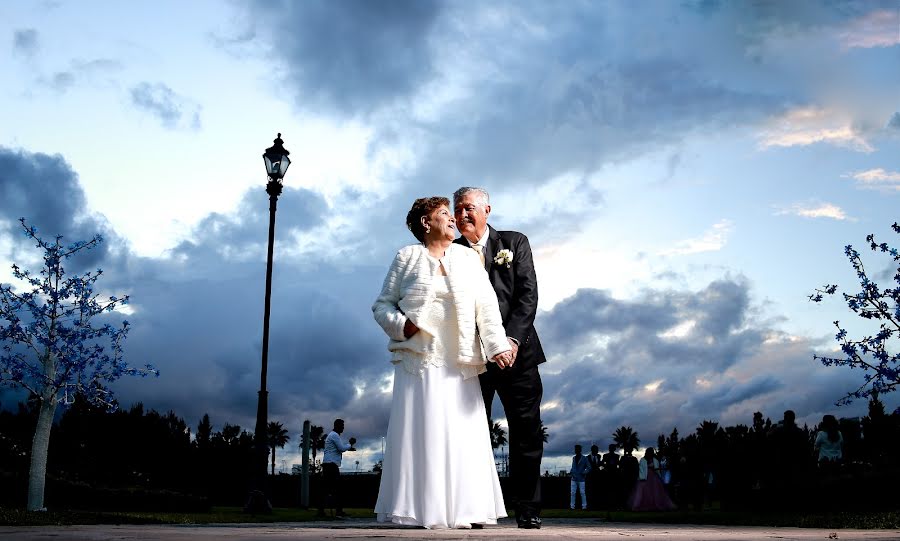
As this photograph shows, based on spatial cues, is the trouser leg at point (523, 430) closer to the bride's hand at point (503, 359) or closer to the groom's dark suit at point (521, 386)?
the groom's dark suit at point (521, 386)

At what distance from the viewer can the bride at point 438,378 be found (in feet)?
20.1

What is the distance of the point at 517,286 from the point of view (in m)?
7.04

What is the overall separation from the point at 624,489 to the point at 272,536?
19.7 m

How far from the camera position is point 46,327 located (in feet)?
47.6

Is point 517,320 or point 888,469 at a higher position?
point 517,320

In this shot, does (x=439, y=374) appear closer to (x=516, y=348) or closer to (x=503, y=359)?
(x=503, y=359)

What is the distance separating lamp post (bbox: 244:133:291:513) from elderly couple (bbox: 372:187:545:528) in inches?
339

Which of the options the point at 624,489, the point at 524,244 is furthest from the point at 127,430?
the point at 524,244

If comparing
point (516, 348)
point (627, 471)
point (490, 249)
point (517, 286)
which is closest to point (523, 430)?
point (516, 348)

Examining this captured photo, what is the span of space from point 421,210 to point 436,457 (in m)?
1.87

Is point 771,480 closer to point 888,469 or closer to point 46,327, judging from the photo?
point 888,469

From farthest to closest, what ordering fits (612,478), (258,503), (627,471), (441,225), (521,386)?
1. (612,478)
2. (627,471)
3. (258,503)
4. (521,386)
5. (441,225)

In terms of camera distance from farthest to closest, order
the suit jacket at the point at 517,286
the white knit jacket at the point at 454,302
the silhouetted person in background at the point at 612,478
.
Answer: the silhouetted person in background at the point at 612,478
the suit jacket at the point at 517,286
the white knit jacket at the point at 454,302

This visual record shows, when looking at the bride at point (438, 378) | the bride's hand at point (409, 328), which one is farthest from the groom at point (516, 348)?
the bride's hand at point (409, 328)
